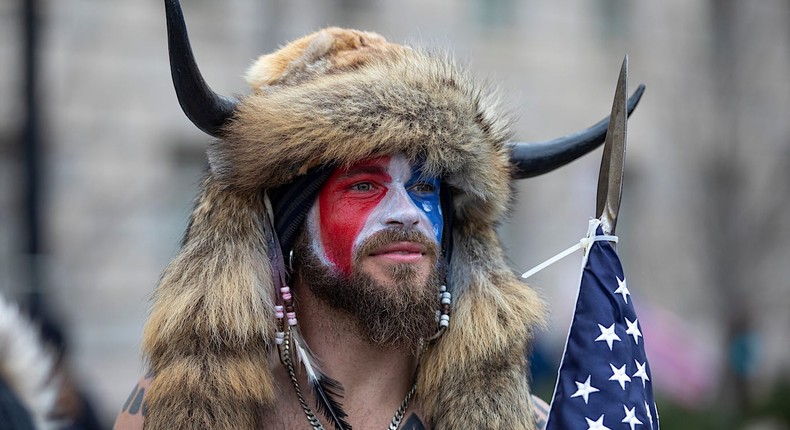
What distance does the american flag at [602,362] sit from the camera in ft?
8.93

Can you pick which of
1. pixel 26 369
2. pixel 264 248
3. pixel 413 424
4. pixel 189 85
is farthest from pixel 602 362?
pixel 26 369

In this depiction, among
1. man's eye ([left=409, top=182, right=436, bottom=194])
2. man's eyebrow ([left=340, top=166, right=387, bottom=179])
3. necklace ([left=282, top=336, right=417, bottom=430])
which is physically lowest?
necklace ([left=282, top=336, right=417, bottom=430])

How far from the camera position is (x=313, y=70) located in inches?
121

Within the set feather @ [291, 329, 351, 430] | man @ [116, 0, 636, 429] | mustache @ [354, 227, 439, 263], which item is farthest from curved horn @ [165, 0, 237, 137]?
feather @ [291, 329, 351, 430]

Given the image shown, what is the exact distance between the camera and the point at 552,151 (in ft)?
10.6

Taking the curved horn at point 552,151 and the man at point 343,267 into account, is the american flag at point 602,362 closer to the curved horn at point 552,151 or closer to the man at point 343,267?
the man at point 343,267

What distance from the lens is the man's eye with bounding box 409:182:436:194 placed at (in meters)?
2.96

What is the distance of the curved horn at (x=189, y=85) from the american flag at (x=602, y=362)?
3.72ft

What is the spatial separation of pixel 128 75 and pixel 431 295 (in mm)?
8228

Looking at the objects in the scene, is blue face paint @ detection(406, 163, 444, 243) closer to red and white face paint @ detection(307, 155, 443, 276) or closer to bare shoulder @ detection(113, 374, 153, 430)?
red and white face paint @ detection(307, 155, 443, 276)

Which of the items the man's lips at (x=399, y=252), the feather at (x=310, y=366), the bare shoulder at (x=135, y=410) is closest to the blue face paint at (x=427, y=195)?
the man's lips at (x=399, y=252)

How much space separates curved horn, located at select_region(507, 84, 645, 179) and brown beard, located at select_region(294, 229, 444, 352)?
0.47 meters

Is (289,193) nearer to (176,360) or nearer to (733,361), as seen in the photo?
(176,360)

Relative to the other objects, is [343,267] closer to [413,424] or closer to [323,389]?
[323,389]
